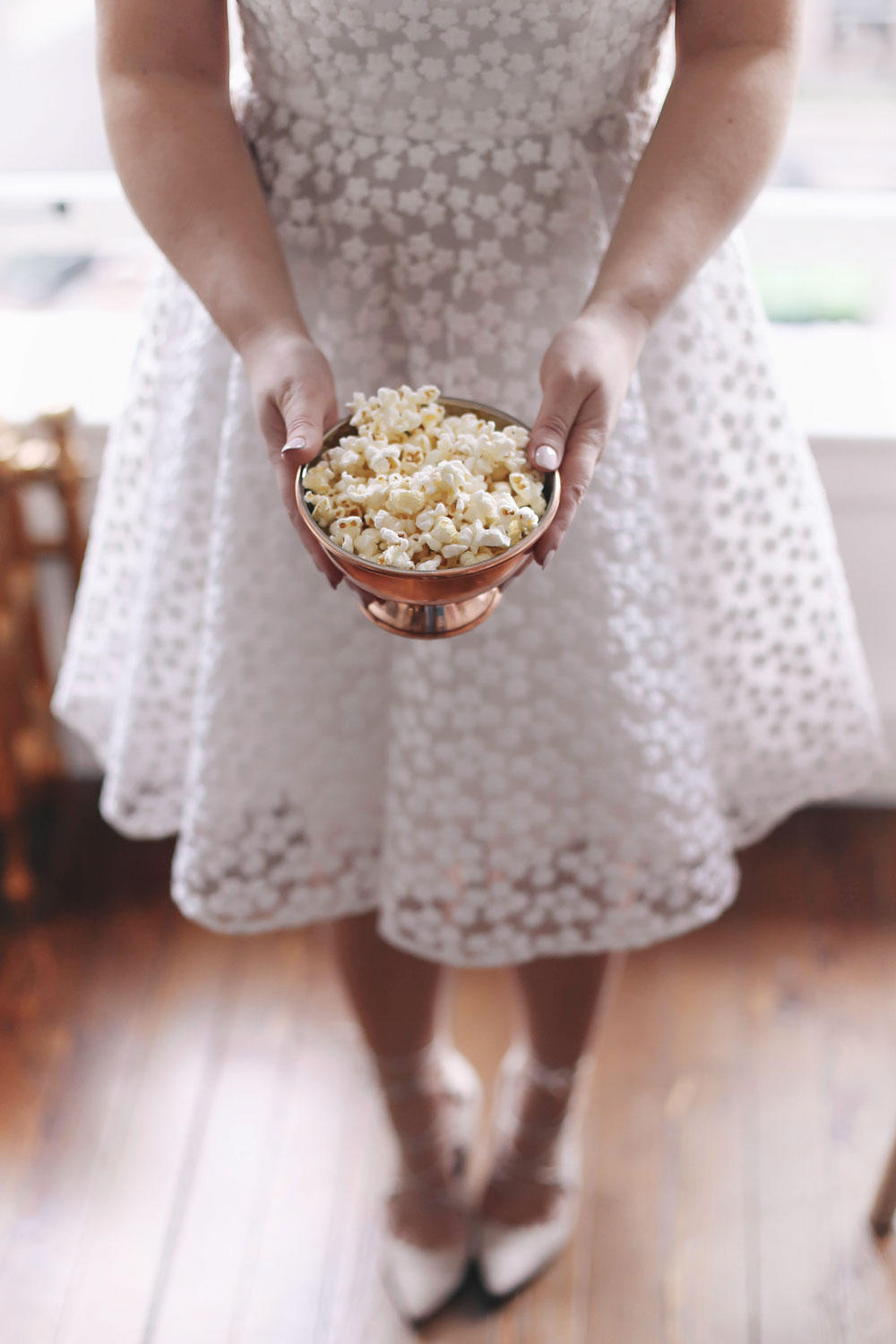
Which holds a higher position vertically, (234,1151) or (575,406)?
(575,406)

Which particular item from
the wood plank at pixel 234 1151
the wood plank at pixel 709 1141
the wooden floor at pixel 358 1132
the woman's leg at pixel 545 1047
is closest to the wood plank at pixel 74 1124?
the wooden floor at pixel 358 1132

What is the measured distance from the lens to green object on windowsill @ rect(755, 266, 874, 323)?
67.2 inches

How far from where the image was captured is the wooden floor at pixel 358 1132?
128cm

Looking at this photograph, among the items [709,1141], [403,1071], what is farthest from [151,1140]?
[709,1141]

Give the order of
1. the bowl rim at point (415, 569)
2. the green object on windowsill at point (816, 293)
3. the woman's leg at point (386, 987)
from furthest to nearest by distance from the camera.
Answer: the green object on windowsill at point (816, 293) < the woman's leg at point (386, 987) < the bowl rim at point (415, 569)

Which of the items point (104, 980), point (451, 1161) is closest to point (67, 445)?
point (104, 980)

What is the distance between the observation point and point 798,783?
3.92 ft

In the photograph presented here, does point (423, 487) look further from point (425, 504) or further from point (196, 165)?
point (196, 165)

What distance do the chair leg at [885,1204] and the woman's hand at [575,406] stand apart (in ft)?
2.66

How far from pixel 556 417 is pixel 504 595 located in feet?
0.62

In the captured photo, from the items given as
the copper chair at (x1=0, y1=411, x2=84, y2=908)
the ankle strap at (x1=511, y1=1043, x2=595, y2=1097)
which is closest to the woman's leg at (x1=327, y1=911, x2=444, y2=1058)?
the ankle strap at (x1=511, y1=1043, x2=595, y2=1097)

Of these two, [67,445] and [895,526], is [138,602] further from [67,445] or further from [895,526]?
[895,526]

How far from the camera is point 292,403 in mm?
833

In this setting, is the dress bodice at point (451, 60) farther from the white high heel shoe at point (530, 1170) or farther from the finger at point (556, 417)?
the white high heel shoe at point (530, 1170)
